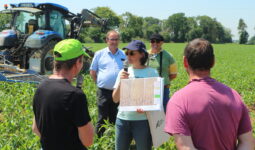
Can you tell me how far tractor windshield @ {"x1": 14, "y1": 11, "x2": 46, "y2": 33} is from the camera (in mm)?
9578

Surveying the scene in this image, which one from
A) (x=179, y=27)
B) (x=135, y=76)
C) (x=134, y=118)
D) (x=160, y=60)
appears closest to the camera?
(x=134, y=118)

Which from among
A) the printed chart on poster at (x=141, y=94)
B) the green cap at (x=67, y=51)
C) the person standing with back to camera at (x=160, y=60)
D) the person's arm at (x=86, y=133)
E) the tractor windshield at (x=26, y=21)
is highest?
the tractor windshield at (x=26, y=21)

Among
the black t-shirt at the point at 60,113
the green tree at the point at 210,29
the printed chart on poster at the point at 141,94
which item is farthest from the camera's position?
the green tree at the point at 210,29

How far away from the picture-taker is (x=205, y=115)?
70.7 inches

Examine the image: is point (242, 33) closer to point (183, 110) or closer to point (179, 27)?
point (179, 27)

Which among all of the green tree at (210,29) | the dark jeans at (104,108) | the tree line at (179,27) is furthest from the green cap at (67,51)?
the green tree at (210,29)

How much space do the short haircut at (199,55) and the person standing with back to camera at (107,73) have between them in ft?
8.08

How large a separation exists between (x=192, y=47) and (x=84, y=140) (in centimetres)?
99

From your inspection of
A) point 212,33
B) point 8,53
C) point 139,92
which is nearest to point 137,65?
point 139,92

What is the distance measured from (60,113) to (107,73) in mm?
2261

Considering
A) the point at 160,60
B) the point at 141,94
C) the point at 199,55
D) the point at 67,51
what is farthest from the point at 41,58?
the point at 199,55

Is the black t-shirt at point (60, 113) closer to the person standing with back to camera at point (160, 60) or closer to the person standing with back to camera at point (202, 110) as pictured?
the person standing with back to camera at point (202, 110)

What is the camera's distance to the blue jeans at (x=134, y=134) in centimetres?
305

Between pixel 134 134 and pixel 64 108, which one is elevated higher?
pixel 64 108
